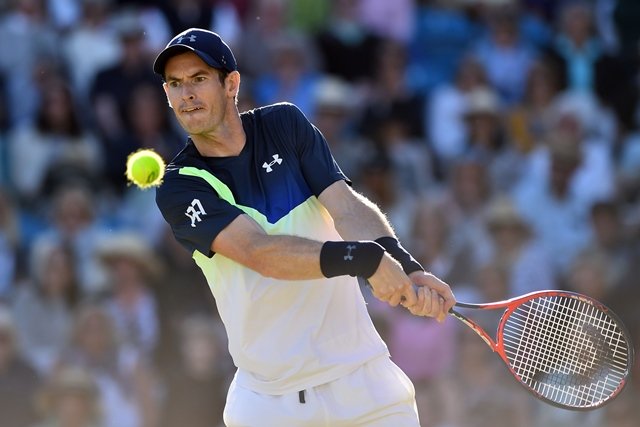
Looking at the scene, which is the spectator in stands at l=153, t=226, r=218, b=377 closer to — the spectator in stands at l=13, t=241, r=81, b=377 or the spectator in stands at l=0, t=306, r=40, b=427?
the spectator in stands at l=13, t=241, r=81, b=377

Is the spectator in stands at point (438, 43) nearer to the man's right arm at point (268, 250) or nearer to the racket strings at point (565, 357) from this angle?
the racket strings at point (565, 357)

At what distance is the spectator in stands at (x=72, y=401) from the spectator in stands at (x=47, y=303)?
18.2 inches

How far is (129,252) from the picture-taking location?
10484 millimetres

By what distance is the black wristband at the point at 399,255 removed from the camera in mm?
5250

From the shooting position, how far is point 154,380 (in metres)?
10.2

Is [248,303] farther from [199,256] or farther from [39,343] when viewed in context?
[39,343]

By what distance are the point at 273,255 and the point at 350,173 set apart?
5973 millimetres

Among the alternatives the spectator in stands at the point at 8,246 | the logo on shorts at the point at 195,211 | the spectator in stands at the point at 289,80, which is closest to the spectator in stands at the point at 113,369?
the spectator in stands at the point at 8,246

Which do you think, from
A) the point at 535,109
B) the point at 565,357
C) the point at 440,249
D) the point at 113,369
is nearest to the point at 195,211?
the point at 565,357

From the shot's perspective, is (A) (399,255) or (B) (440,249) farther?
(B) (440,249)

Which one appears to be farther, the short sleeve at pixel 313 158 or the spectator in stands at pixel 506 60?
the spectator in stands at pixel 506 60

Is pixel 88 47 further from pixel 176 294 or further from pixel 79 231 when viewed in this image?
pixel 176 294

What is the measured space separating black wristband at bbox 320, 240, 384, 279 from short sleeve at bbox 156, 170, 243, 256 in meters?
0.46

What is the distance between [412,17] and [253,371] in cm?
769
